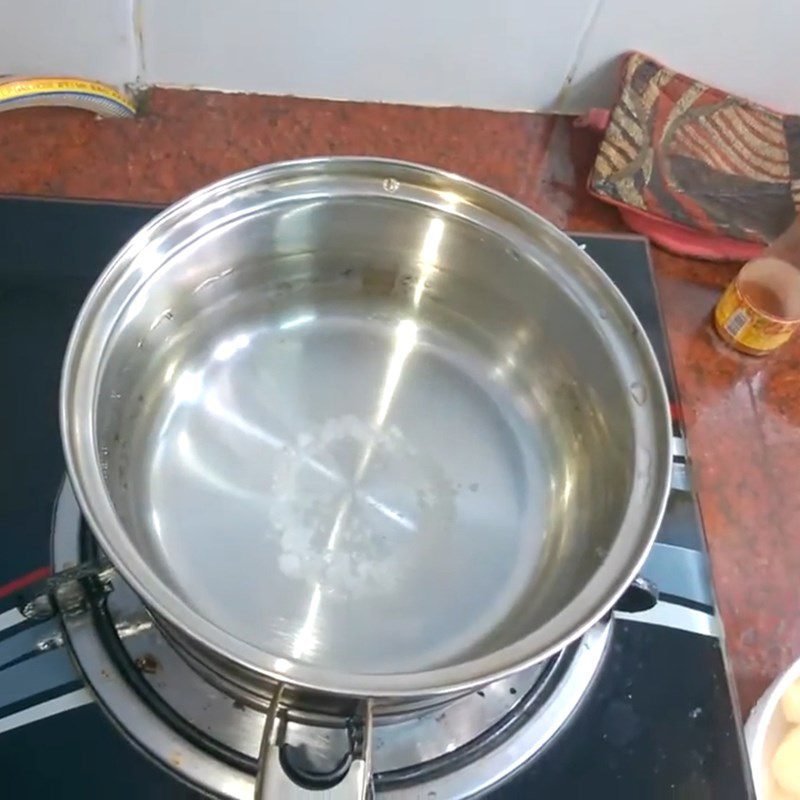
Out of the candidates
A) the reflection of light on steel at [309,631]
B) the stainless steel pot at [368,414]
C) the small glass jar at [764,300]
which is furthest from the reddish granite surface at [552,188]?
the reflection of light on steel at [309,631]

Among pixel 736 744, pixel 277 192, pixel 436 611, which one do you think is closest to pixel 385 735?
pixel 436 611

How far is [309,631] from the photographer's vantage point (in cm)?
Result: 56

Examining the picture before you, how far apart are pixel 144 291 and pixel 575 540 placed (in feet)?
0.94

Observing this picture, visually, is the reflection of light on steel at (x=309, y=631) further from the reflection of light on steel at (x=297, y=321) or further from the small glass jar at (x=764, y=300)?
the small glass jar at (x=764, y=300)

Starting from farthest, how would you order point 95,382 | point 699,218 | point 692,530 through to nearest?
point 699,218 → point 692,530 → point 95,382

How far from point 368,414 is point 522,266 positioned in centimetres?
14

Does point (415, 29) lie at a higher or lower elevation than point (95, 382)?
higher

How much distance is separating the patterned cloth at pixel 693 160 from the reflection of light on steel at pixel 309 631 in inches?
14.2

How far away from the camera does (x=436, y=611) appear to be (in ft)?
1.89

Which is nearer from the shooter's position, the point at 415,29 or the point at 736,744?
the point at 736,744

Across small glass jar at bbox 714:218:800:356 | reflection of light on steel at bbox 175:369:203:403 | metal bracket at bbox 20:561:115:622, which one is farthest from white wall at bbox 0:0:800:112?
metal bracket at bbox 20:561:115:622

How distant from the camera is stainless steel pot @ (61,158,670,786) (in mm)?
544

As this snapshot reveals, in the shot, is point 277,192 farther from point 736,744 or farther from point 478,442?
point 736,744

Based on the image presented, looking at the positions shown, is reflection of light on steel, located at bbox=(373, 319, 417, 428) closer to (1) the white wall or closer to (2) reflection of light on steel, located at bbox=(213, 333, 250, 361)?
(2) reflection of light on steel, located at bbox=(213, 333, 250, 361)
